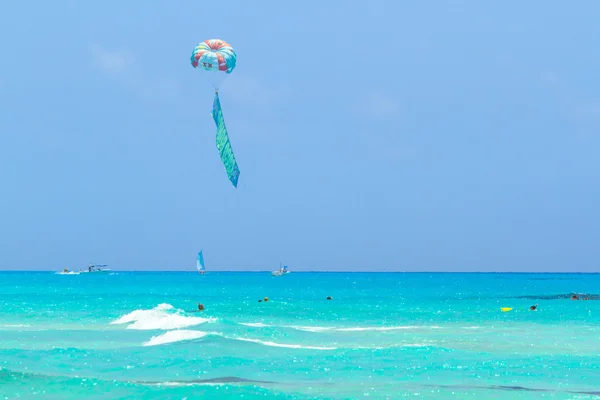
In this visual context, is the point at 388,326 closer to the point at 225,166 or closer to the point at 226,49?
the point at 225,166

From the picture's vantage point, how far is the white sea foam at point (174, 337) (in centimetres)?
3150

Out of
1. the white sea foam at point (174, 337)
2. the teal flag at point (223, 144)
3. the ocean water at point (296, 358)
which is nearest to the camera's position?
the ocean water at point (296, 358)

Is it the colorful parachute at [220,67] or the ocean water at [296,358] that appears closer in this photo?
the ocean water at [296,358]

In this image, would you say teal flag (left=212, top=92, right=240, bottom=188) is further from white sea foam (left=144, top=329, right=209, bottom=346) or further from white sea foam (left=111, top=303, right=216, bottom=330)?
white sea foam (left=144, top=329, right=209, bottom=346)

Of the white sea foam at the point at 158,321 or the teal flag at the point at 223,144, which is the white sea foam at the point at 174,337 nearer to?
the white sea foam at the point at 158,321

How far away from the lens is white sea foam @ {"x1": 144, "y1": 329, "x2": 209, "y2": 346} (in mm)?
31500

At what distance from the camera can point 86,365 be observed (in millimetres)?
25453

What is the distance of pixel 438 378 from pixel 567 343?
11916 millimetres

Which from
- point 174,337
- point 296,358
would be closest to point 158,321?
point 174,337

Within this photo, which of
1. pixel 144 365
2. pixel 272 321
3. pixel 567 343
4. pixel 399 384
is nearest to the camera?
pixel 399 384

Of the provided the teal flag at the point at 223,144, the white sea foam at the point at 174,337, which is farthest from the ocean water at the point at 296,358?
the teal flag at the point at 223,144

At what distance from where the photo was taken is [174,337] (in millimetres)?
32250

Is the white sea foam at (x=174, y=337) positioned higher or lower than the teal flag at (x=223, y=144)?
lower

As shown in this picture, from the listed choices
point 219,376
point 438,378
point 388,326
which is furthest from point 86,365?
point 388,326
